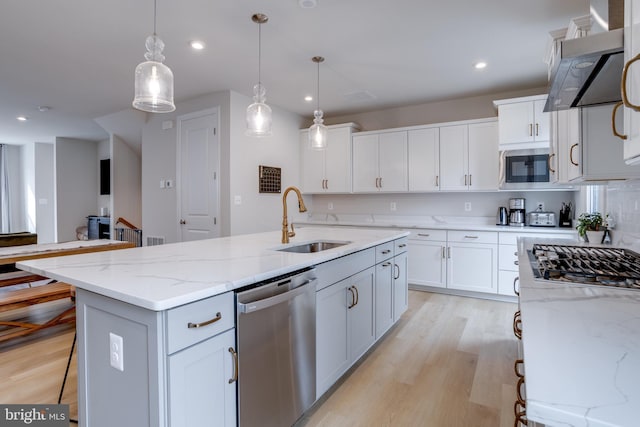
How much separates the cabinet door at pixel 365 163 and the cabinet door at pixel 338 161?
0.35 feet

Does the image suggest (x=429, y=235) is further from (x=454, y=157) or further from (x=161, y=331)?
(x=161, y=331)

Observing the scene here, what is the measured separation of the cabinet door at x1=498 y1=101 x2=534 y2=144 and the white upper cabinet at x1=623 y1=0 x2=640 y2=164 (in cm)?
310

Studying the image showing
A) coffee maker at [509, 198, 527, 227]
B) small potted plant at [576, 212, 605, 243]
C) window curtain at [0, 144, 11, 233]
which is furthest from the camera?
window curtain at [0, 144, 11, 233]

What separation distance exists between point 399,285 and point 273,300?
1.88 meters

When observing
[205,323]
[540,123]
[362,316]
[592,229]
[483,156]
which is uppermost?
[540,123]

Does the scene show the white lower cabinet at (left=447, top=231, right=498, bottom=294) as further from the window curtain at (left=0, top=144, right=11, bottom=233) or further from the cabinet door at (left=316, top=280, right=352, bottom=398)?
the window curtain at (left=0, top=144, right=11, bottom=233)

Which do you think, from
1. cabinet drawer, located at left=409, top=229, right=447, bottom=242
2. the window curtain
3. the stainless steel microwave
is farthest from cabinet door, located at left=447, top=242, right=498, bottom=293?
the window curtain

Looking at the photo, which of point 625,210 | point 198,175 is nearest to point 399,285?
point 625,210

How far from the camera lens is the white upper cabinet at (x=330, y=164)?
5.14 meters

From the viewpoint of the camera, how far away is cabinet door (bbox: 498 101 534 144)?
377 cm

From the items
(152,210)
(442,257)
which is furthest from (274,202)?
(442,257)

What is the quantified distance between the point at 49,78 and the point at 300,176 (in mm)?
3389

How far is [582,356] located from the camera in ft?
2.27

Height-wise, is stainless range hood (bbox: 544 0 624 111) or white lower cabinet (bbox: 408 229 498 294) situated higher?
stainless range hood (bbox: 544 0 624 111)
